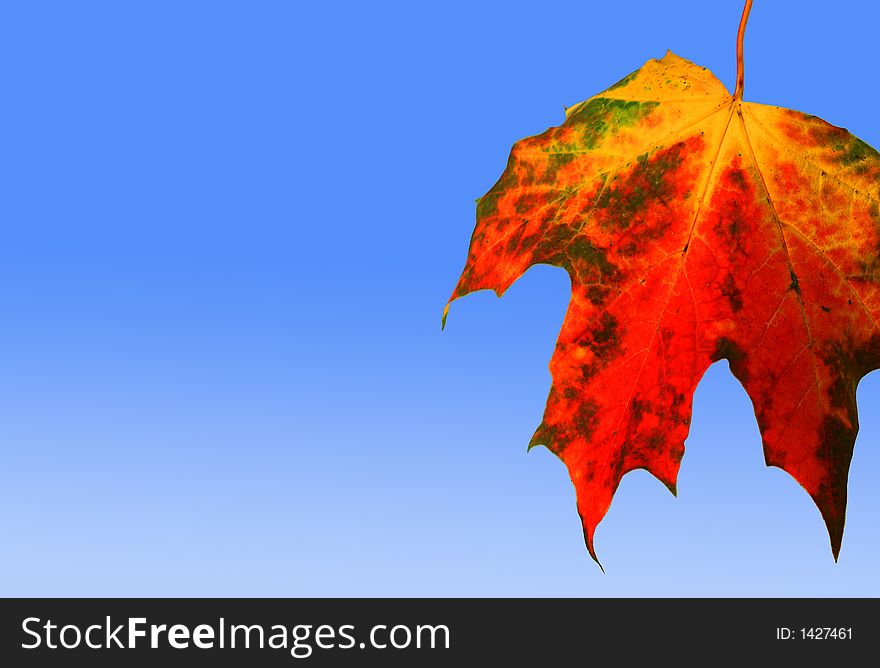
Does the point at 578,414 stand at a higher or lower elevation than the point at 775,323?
lower

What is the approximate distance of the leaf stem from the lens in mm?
1428

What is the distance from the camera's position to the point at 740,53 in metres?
1.46

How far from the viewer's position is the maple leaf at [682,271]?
4.91 feet

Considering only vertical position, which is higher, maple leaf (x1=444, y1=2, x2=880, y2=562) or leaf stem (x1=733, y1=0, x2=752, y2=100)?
leaf stem (x1=733, y1=0, x2=752, y2=100)

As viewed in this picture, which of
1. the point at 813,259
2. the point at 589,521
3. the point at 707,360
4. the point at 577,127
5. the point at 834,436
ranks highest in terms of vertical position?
the point at 577,127

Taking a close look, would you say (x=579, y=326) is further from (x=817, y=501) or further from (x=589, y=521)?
(x=817, y=501)

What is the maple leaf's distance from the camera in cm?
150

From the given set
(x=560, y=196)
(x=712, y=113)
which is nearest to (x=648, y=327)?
(x=560, y=196)

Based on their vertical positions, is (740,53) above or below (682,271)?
above

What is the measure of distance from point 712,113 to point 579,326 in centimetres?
44

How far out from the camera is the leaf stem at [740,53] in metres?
1.43

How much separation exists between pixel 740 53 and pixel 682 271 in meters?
0.37

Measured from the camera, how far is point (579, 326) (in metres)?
1.50

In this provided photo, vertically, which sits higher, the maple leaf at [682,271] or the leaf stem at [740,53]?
the leaf stem at [740,53]
